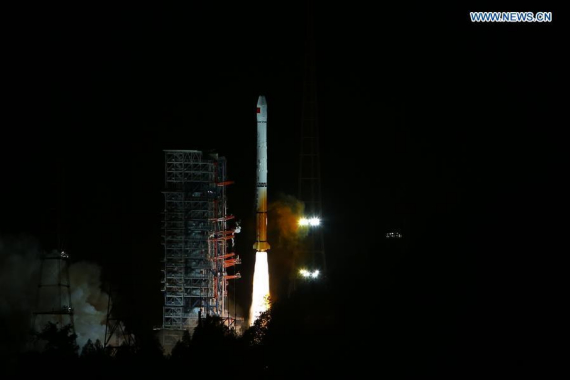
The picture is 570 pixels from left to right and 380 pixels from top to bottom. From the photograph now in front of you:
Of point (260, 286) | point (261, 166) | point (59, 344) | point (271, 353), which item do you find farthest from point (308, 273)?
point (59, 344)

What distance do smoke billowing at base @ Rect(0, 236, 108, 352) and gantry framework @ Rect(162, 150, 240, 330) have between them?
11.4 ft

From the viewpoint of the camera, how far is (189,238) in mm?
39812

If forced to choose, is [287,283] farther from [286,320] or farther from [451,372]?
[451,372]

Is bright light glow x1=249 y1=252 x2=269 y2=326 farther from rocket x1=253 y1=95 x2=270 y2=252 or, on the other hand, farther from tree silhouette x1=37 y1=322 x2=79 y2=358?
tree silhouette x1=37 y1=322 x2=79 y2=358

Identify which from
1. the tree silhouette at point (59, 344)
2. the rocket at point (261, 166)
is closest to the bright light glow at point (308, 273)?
the rocket at point (261, 166)

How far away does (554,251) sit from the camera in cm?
3575

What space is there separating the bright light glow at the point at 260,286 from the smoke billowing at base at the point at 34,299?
599 cm

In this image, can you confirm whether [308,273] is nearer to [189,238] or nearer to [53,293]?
[189,238]

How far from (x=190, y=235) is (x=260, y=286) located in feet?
13.1

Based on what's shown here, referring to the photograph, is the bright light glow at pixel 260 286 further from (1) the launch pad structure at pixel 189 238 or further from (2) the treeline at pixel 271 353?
(2) the treeline at pixel 271 353

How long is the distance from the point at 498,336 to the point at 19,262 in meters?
18.3

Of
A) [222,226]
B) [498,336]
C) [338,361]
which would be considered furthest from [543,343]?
[222,226]

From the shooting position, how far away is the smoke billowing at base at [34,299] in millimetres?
38375

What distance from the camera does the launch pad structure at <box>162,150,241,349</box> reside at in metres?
39.7
